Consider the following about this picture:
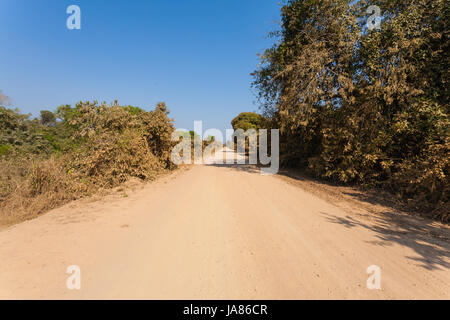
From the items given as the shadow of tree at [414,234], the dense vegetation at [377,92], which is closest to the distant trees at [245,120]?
the dense vegetation at [377,92]

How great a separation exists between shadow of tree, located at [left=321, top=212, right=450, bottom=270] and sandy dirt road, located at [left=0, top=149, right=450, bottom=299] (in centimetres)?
2

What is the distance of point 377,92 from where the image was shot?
6520mm

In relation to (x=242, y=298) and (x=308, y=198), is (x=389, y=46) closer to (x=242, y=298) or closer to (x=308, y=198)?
(x=308, y=198)

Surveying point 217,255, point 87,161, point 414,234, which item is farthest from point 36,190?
point 414,234

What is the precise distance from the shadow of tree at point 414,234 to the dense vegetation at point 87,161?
6.71 m

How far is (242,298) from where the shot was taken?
202 cm

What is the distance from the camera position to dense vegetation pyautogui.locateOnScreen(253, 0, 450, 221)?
516 centimetres

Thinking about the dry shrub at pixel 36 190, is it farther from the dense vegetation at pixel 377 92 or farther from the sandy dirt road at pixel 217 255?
the dense vegetation at pixel 377 92

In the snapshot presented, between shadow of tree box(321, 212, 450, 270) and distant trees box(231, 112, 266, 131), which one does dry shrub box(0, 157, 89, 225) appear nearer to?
shadow of tree box(321, 212, 450, 270)

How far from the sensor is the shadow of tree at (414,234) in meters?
2.81

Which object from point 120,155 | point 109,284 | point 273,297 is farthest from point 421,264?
point 120,155

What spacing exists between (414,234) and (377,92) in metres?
5.05

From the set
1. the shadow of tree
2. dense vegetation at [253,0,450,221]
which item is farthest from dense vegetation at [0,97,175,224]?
the shadow of tree
